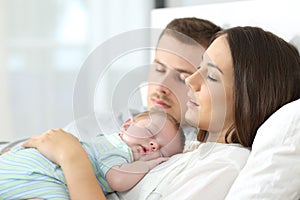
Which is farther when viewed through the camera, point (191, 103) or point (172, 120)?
point (172, 120)

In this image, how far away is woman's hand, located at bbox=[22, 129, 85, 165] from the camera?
3.99 ft

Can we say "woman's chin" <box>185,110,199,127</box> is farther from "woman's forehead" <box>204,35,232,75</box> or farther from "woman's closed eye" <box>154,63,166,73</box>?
"woman's closed eye" <box>154,63,166,73</box>

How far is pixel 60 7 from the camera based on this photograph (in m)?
2.58

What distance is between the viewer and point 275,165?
36.3 inches

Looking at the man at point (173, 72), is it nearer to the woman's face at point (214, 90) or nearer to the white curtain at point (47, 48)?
the woman's face at point (214, 90)

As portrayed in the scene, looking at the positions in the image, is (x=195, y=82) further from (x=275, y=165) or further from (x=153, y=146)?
(x=275, y=165)

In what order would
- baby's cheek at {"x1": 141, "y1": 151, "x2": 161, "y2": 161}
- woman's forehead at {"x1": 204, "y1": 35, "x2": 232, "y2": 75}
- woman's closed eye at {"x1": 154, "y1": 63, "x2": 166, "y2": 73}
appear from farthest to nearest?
woman's closed eye at {"x1": 154, "y1": 63, "x2": 166, "y2": 73} < baby's cheek at {"x1": 141, "y1": 151, "x2": 161, "y2": 161} < woman's forehead at {"x1": 204, "y1": 35, "x2": 232, "y2": 75}

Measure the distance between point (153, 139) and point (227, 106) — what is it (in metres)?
0.25

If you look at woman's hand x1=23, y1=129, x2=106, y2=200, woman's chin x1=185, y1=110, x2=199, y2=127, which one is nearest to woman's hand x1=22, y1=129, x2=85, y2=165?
woman's hand x1=23, y1=129, x2=106, y2=200

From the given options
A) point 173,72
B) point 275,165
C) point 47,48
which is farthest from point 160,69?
point 47,48

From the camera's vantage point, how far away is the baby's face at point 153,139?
1.32 meters

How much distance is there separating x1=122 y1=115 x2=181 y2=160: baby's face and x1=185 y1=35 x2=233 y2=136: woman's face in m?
0.11

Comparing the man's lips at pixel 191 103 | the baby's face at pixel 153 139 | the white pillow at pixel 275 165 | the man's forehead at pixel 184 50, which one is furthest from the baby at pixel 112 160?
the white pillow at pixel 275 165

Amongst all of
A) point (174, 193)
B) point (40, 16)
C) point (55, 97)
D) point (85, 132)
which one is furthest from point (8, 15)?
point (174, 193)
